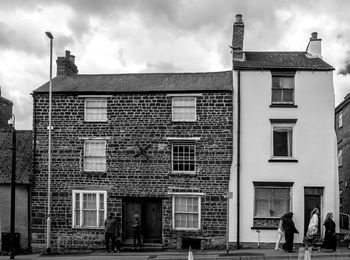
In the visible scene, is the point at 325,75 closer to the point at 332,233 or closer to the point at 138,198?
the point at 332,233

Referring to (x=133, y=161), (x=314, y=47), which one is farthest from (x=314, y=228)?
(x=314, y=47)

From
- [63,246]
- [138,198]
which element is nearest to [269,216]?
[138,198]

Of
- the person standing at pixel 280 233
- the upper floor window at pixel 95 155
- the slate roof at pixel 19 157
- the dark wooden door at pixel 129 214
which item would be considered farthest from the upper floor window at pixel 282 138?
the slate roof at pixel 19 157

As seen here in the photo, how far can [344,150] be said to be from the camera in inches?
1441

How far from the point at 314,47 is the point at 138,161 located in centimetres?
1082

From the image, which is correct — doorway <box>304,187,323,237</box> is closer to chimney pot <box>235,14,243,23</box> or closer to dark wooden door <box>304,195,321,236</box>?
dark wooden door <box>304,195,321,236</box>

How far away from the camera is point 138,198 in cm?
2556

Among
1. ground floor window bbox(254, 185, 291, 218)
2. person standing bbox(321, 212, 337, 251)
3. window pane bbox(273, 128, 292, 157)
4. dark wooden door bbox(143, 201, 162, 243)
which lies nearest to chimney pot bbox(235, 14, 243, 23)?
window pane bbox(273, 128, 292, 157)

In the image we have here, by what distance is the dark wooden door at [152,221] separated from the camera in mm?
25547

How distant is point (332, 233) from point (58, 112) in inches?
562

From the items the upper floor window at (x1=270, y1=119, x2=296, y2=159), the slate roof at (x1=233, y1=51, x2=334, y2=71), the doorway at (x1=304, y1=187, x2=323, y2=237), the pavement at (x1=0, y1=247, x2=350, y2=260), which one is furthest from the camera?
the slate roof at (x1=233, y1=51, x2=334, y2=71)

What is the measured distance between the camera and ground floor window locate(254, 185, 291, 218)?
81.5ft

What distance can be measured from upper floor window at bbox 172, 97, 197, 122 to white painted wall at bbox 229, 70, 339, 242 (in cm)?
220

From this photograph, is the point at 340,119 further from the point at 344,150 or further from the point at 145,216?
the point at 145,216
